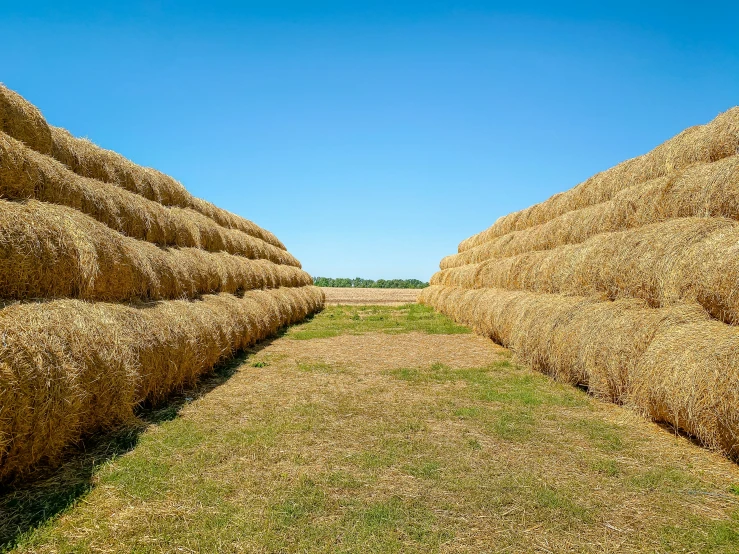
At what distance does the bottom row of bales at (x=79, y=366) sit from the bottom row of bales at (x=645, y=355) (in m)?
7.45

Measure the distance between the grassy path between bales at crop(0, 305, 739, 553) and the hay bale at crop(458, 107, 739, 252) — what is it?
16.9 feet

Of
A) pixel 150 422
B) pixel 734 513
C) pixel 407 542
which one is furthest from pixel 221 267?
pixel 734 513

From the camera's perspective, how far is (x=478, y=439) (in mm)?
5973

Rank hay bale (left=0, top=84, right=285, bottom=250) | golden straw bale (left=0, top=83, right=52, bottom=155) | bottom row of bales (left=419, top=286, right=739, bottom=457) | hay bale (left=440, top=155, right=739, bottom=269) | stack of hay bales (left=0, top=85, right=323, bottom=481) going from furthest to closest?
hay bale (left=440, top=155, right=739, bottom=269), hay bale (left=0, top=84, right=285, bottom=250), golden straw bale (left=0, top=83, right=52, bottom=155), bottom row of bales (left=419, top=286, right=739, bottom=457), stack of hay bales (left=0, top=85, right=323, bottom=481)

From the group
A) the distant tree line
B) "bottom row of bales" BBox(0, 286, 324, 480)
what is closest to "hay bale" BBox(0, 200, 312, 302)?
"bottom row of bales" BBox(0, 286, 324, 480)

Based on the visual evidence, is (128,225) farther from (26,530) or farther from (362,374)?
(26,530)

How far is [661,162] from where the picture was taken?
9.56 meters

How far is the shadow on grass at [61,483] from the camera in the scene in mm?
3840

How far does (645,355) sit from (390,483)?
4576mm

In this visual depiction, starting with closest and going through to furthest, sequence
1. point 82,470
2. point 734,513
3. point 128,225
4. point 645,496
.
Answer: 1. point 734,513
2. point 645,496
3. point 82,470
4. point 128,225

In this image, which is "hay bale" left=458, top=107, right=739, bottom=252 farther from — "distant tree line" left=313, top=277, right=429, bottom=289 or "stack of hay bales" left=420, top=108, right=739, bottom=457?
"distant tree line" left=313, top=277, right=429, bottom=289

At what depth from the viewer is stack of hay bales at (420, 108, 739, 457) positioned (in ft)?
18.7

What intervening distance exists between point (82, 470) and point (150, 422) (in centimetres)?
170

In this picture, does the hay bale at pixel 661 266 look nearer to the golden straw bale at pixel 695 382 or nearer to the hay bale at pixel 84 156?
the golden straw bale at pixel 695 382
